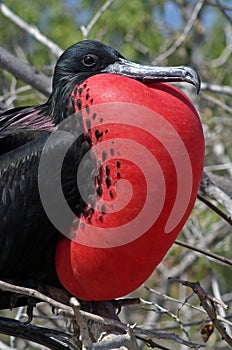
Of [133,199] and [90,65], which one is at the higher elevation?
[90,65]

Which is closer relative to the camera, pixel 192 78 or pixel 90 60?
pixel 192 78

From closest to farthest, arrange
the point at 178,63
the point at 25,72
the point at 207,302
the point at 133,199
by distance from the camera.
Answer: the point at 133,199 < the point at 207,302 < the point at 25,72 < the point at 178,63

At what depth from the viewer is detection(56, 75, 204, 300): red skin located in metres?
2.00

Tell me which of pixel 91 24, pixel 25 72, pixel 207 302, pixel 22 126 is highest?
pixel 91 24

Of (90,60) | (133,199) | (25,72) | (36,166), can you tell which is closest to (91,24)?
(25,72)

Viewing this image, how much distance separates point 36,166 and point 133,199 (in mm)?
365

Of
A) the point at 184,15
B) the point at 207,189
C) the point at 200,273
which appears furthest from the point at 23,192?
the point at 184,15

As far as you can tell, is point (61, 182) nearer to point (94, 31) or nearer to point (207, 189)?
point (207, 189)

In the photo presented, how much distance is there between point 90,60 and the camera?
91.1 inches

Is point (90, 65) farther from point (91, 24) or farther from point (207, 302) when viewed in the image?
point (91, 24)

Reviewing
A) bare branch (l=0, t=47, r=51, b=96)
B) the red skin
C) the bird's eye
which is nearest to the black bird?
the bird's eye

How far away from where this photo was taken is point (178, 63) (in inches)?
188

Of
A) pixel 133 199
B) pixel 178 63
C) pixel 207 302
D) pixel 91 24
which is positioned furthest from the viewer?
pixel 178 63

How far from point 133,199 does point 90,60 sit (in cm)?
50
